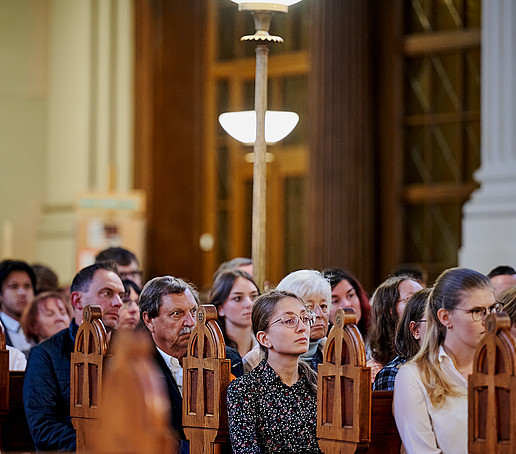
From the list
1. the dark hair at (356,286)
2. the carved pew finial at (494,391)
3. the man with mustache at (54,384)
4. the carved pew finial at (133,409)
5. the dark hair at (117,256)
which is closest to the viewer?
the carved pew finial at (133,409)

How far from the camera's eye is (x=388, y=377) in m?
4.09

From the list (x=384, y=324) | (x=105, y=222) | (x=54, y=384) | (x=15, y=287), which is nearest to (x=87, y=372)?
(x=54, y=384)

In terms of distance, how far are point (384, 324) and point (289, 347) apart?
84cm

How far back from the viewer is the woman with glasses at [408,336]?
4094mm

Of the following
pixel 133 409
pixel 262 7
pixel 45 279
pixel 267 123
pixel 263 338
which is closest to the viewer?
pixel 133 409

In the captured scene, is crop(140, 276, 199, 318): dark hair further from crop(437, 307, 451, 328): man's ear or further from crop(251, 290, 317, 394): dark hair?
crop(437, 307, 451, 328): man's ear

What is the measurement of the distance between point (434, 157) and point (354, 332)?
6.77 metres

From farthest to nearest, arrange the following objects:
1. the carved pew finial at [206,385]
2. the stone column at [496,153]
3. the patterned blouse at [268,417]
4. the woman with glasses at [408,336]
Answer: the stone column at [496,153] → the woman with glasses at [408,336] → the carved pew finial at [206,385] → the patterned blouse at [268,417]

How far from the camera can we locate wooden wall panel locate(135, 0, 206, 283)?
1212cm

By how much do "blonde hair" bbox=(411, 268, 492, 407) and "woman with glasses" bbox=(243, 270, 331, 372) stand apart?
1.00 m

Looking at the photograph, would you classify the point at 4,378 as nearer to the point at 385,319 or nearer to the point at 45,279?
the point at 385,319

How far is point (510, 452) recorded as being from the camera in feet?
11.3

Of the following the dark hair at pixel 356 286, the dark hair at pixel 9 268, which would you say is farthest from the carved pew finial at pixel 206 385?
the dark hair at pixel 9 268

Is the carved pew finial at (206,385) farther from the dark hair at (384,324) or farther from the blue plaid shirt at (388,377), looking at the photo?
the dark hair at (384,324)
